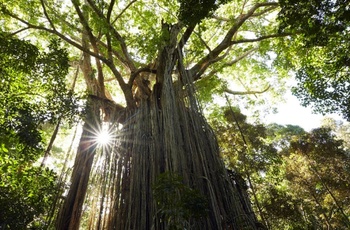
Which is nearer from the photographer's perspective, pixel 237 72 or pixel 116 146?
pixel 116 146

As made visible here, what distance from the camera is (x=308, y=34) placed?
313 centimetres

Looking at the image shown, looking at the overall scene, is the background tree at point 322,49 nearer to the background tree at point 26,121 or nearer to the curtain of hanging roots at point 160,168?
the curtain of hanging roots at point 160,168

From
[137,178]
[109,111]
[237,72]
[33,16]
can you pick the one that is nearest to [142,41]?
[109,111]

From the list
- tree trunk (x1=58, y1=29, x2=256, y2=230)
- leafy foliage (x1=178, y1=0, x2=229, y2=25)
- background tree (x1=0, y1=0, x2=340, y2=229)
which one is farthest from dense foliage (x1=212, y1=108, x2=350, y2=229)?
leafy foliage (x1=178, y1=0, x2=229, y2=25)

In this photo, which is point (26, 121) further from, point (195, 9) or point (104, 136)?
point (195, 9)

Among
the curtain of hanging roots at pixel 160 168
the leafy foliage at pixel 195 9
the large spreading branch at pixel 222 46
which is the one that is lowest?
the curtain of hanging roots at pixel 160 168

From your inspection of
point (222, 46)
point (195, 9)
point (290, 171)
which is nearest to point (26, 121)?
point (195, 9)

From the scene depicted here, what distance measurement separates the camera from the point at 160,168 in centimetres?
394

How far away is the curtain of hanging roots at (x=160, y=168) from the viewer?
314 cm

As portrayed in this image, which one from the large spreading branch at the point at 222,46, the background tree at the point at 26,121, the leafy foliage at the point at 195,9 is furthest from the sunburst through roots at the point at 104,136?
the leafy foliage at the point at 195,9

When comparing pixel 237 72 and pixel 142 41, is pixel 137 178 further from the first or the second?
pixel 237 72

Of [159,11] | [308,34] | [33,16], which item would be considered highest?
[159,11]

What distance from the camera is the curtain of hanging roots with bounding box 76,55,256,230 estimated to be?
10.3 feet

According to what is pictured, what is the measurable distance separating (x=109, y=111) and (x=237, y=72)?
6.27m
